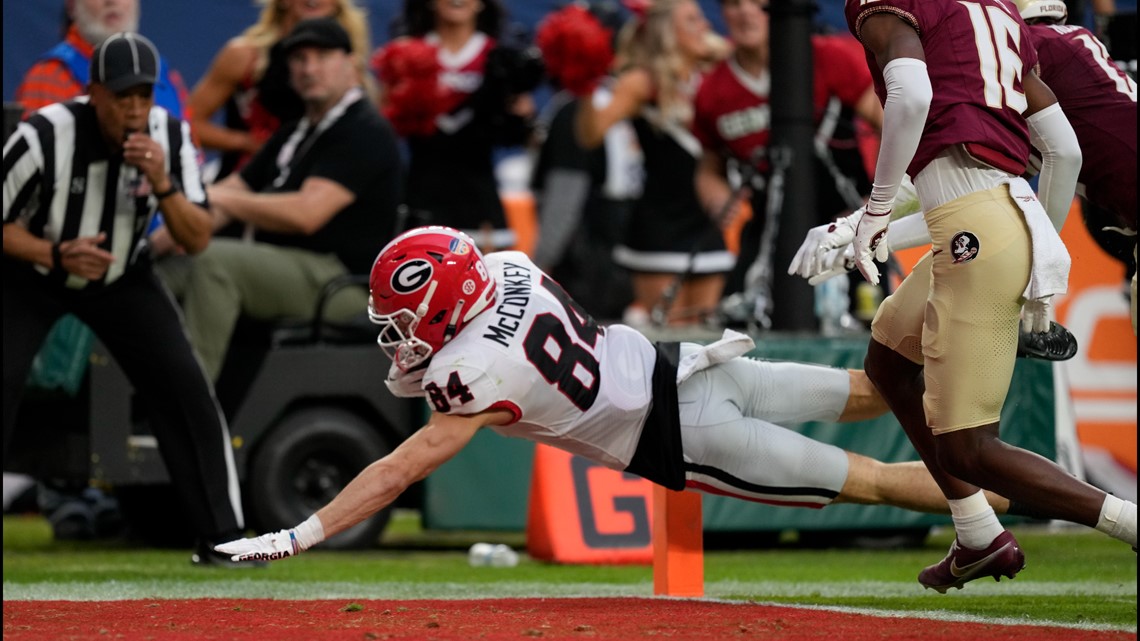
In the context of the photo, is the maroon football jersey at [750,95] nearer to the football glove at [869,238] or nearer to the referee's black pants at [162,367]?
the referee's black pants at [162,367]

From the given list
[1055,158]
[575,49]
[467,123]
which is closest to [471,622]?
[1055,158]

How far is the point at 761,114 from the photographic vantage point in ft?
28.6

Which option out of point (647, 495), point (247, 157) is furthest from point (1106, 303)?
point (247, 157)

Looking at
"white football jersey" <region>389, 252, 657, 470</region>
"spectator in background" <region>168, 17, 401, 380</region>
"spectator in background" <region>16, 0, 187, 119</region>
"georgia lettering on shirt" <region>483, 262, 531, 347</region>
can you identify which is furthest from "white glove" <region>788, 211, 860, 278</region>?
"spectator in background" <region>16, 0, 187, 119</region>

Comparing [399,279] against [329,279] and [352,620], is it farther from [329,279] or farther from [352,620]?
[329,279]

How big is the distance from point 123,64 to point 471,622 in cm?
278

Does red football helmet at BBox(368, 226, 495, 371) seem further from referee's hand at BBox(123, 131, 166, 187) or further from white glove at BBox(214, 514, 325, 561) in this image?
referee's hand at BBox(123, 131, 166, 187)

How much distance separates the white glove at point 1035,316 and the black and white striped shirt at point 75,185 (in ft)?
10.9

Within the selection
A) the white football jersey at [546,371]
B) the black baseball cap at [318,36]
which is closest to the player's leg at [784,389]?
the white football jersey at [546,371]

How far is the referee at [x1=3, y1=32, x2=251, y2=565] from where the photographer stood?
638cm

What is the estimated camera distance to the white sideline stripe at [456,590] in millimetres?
5512

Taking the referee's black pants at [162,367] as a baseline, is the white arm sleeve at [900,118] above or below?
above

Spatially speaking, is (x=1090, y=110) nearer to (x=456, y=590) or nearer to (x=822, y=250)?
(x=822, y=250)

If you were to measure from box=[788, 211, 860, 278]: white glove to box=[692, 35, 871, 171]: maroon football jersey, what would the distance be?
11.7 ft
